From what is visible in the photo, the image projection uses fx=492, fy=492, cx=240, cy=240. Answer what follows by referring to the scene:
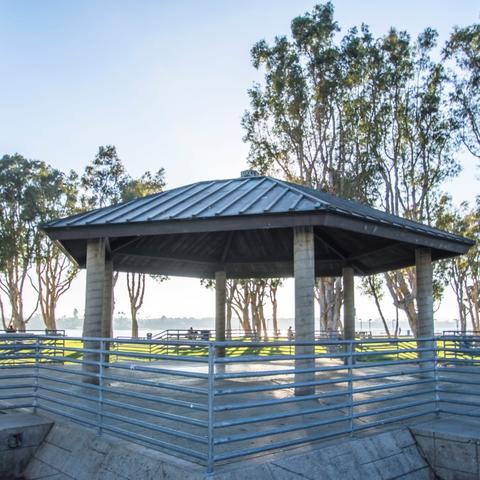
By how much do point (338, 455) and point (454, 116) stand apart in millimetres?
26914

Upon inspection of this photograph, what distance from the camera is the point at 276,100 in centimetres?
2919

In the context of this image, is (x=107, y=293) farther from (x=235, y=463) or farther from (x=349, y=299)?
(x=235, y=463)

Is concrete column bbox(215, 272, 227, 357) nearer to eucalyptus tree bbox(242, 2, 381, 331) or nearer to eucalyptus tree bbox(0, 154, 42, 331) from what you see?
eucalyptus tree bbox(242, 2, 381, 331)

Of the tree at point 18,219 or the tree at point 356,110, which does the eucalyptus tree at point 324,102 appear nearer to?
the tree at point 356,110

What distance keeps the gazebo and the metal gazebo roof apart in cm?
3

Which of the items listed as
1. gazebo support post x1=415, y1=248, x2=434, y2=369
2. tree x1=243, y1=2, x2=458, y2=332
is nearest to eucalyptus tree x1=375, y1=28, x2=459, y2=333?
tree x1=243, y1=2, x2=458, y2=332

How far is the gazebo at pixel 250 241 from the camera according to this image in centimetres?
973

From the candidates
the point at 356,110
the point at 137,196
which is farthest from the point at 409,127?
the point at 137,196

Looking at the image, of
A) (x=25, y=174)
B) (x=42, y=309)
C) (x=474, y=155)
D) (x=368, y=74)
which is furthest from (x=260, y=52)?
(x=42, y=309)

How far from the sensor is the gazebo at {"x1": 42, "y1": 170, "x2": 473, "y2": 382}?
9.73 meters

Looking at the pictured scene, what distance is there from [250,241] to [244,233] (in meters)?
0.54

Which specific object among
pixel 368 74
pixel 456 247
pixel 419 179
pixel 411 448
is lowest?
pixel 411 448

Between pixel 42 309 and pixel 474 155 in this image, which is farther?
pixel 42 309

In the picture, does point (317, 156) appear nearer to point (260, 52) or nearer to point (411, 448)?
point (260, 52)
